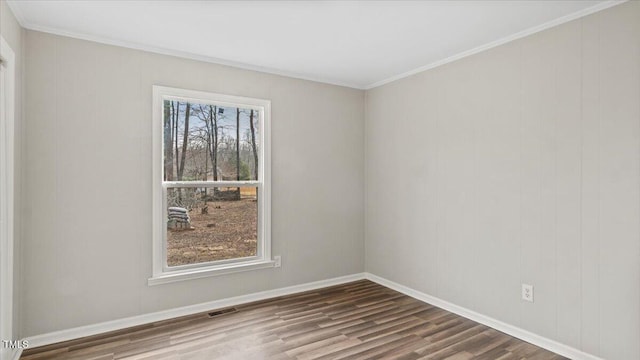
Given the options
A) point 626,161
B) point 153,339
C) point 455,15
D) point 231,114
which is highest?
point 455,15

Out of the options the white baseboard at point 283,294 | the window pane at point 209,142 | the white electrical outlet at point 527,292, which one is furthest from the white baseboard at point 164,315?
the white electrical outlet at point 527,292

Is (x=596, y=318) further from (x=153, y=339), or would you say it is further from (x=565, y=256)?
(x=153, y=339)

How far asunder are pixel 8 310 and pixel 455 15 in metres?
3.62

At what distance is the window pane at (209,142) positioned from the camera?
3434mm

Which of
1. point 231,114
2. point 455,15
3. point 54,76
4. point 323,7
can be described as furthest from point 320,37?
point 54,76

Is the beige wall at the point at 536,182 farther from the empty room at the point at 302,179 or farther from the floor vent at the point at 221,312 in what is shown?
the floor vent at the point at 221,312

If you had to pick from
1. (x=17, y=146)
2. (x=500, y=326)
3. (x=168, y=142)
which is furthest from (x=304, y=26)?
(x=500, y=326)

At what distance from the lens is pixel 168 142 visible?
3416 mm

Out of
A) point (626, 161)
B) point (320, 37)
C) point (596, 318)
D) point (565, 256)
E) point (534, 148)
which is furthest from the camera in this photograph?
point (320, 37)

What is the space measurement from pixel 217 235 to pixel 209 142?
928 millimetres

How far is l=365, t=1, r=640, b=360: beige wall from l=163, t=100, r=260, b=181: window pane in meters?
1.64

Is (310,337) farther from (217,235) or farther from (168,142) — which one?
(168,142)

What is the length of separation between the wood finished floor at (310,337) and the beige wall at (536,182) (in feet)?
1.04

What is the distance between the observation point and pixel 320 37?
3000mm
